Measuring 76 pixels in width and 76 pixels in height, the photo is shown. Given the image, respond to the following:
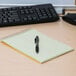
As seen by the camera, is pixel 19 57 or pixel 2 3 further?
pixel 2 3

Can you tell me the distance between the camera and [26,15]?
3.62 feet

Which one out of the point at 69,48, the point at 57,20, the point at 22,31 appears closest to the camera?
the point at 69,48

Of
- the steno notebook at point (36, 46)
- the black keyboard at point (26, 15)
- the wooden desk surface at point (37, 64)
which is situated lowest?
the wooden desk surface at point (37, 64)

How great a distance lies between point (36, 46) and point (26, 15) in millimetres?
277

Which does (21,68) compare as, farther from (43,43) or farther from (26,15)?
(26,15)

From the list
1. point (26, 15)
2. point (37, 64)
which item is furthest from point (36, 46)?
point (26, 15)

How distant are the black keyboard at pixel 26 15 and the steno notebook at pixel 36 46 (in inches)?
4.1

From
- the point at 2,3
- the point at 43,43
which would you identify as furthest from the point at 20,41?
the point at 2,3

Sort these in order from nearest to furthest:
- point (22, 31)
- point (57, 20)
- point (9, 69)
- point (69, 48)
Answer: point (9, 69) < point (69, 48) < point (22, 31) < point (57, 20)

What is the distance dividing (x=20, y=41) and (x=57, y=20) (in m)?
0.28

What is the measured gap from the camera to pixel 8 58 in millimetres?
820

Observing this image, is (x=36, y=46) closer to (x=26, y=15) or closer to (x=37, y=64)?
(x=37, y=64)

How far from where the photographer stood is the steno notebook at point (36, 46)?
821mm

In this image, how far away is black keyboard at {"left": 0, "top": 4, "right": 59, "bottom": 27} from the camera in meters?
1.07
